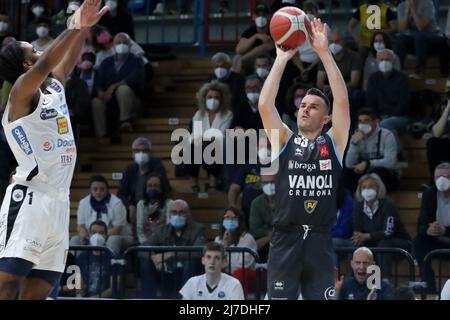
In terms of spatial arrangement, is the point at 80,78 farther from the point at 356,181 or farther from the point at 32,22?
the point at 356,181

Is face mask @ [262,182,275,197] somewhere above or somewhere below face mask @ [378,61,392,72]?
below

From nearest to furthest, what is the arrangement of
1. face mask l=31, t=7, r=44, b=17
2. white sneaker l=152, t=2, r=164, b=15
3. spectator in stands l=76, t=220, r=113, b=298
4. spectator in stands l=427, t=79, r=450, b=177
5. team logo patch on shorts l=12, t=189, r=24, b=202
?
team logo patch on shorts l=12, t=189, r=24, b=202 → spectator in stands l=76, t=220, r=113, b=298 → spectator in stands l=427, t=79, r=450, b=177 → face mask l=31, t=7, r=44, b=17 → white sneaker l=152, t=2, r=164, b=15

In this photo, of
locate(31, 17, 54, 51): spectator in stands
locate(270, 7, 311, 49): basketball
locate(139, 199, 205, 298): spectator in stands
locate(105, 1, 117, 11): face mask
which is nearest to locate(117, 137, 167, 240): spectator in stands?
locate(139, 199, 205, 298): spectator in stands

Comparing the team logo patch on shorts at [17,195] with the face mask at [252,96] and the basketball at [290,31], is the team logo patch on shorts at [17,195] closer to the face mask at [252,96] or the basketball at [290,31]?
the basketball at [290,31]

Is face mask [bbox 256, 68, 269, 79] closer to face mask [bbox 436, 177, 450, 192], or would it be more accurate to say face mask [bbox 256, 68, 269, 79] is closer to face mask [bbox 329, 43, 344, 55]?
face mask [bbox 329, 43, 344, 55]

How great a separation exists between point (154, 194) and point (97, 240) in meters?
0.98

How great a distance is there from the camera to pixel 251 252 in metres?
13.1

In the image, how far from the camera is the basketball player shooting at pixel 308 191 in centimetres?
942

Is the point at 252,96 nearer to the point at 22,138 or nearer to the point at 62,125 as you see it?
the point at 62,125

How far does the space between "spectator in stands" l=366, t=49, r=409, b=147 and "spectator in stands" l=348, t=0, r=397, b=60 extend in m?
1.16

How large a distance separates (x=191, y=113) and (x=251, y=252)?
5.46 meters

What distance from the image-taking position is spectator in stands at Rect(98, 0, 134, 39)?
18.5 meters

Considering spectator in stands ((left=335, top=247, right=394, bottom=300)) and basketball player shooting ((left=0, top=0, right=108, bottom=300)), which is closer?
basketball player shooting ((left=0, top=0, right=108, bottom=300))

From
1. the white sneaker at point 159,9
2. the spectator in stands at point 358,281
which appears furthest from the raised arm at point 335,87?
the white sneaker at point 159,9
